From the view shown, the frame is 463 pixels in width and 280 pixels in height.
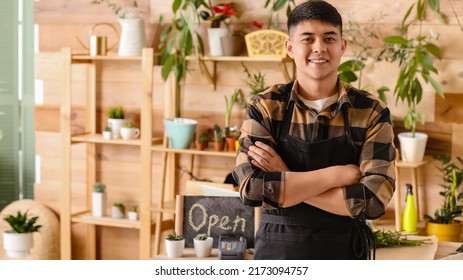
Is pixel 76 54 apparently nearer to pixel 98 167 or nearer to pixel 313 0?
pixel 98 167

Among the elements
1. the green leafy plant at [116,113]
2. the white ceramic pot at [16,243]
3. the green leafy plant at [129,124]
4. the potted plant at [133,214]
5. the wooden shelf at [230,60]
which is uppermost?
the wooden shelf at [230,60]

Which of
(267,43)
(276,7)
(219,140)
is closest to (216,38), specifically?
(267,43)

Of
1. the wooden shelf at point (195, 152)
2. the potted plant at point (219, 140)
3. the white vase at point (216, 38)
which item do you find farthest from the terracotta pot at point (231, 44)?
the wooden shelf at point (195, 152)

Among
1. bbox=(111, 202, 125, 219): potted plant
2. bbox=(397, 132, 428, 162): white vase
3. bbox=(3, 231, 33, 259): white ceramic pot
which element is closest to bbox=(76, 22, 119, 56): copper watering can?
bbox=(111, 202, 125, 219): potted plant

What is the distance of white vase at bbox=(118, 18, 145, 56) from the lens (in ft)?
15.1

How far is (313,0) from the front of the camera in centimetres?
203

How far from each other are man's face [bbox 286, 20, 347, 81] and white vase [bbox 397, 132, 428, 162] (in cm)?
214

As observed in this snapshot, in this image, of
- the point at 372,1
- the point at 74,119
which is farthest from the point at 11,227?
the point at 372,1

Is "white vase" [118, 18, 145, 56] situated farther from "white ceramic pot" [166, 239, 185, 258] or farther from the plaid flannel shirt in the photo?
the plaid flannel shirt

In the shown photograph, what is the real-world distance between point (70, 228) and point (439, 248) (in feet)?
8.92

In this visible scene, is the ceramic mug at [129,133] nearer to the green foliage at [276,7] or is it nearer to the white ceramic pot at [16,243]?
the white ceramic pot at [16,243]

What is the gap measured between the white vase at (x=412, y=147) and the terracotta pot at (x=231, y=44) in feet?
3.11

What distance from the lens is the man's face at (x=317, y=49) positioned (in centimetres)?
194

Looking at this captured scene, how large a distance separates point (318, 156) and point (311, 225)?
162 millimetres
